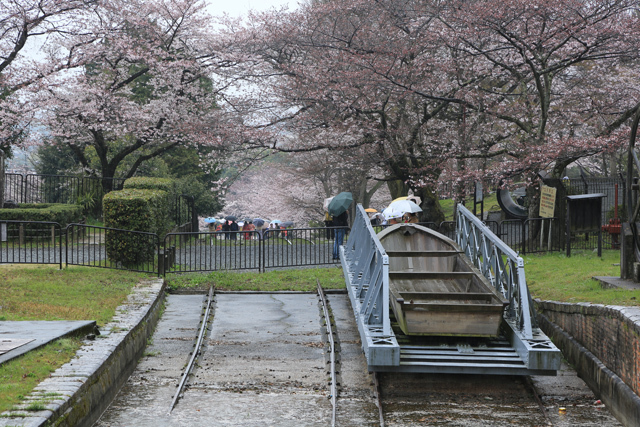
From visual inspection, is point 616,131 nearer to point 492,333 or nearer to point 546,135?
point 546,135

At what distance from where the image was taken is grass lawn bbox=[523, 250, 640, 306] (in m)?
9.98

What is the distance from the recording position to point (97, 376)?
287 inches

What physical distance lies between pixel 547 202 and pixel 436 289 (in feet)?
26.7

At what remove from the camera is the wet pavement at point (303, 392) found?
7.29m

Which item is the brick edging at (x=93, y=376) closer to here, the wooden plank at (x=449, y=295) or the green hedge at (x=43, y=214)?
the wooden plank at (x=449, y=295)

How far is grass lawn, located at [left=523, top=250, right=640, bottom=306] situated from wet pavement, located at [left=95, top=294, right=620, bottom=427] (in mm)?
1472

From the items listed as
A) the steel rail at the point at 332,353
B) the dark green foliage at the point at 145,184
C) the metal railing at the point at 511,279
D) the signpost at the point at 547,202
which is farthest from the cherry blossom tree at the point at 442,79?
the metal railing at the point at 511,279

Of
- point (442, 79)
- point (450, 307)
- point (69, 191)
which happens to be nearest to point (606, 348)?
point (450, 307)

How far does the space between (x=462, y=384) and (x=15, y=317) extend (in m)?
6.44

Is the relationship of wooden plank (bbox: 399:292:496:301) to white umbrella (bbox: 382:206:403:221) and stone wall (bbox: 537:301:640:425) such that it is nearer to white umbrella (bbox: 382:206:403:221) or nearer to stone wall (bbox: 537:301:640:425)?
stone wall (bbox: 537:301:640:425)

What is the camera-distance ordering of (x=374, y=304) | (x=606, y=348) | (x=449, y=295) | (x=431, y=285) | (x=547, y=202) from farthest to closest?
(x=547, y=202)
(x=431, y=285)
(x=449, y=295)
(x=374, y=304)
(x=606, y=348)

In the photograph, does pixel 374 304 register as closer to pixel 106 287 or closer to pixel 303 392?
pixel 303 392

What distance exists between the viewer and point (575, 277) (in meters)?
12.9

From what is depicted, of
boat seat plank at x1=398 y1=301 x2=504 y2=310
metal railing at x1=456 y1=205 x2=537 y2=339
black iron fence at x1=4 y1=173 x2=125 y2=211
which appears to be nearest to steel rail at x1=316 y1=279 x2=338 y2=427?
boat seat plank at x1=398 y1=301 x2=504 y2=310
